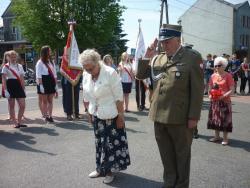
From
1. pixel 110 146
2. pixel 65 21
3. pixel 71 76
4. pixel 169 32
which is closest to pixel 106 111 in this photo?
Answer: pixel 110 146

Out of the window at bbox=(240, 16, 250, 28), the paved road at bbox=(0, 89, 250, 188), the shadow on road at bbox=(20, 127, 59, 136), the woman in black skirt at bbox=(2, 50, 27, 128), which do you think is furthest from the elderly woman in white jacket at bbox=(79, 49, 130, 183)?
the window at bbox=(240, 16, 250, 28)

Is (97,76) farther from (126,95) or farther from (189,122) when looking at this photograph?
(126,95)

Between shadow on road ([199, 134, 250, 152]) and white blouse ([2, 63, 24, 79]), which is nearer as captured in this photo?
shadow on road ([199, 134, 250, 152])

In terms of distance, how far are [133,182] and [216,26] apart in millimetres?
52114

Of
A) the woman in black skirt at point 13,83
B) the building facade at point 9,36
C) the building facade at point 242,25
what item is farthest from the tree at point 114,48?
the woman in black skirt at point 13,83

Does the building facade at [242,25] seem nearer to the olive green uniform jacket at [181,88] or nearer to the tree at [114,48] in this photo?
the tree at [114,48]

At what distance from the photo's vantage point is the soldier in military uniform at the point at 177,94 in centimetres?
425

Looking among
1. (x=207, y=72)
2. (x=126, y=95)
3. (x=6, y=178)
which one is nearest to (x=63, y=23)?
(x=207, y=72)

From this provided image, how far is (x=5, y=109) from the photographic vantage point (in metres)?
13.3

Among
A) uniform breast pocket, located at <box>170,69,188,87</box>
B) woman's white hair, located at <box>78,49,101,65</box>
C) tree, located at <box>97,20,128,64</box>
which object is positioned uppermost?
tree, located at <box>97,20,128,64</box>

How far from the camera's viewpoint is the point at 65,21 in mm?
33000

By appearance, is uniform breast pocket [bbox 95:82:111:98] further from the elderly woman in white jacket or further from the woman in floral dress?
the woman in floral dress

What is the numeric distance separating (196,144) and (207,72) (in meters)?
9.91

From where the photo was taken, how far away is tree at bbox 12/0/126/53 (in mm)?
32688
